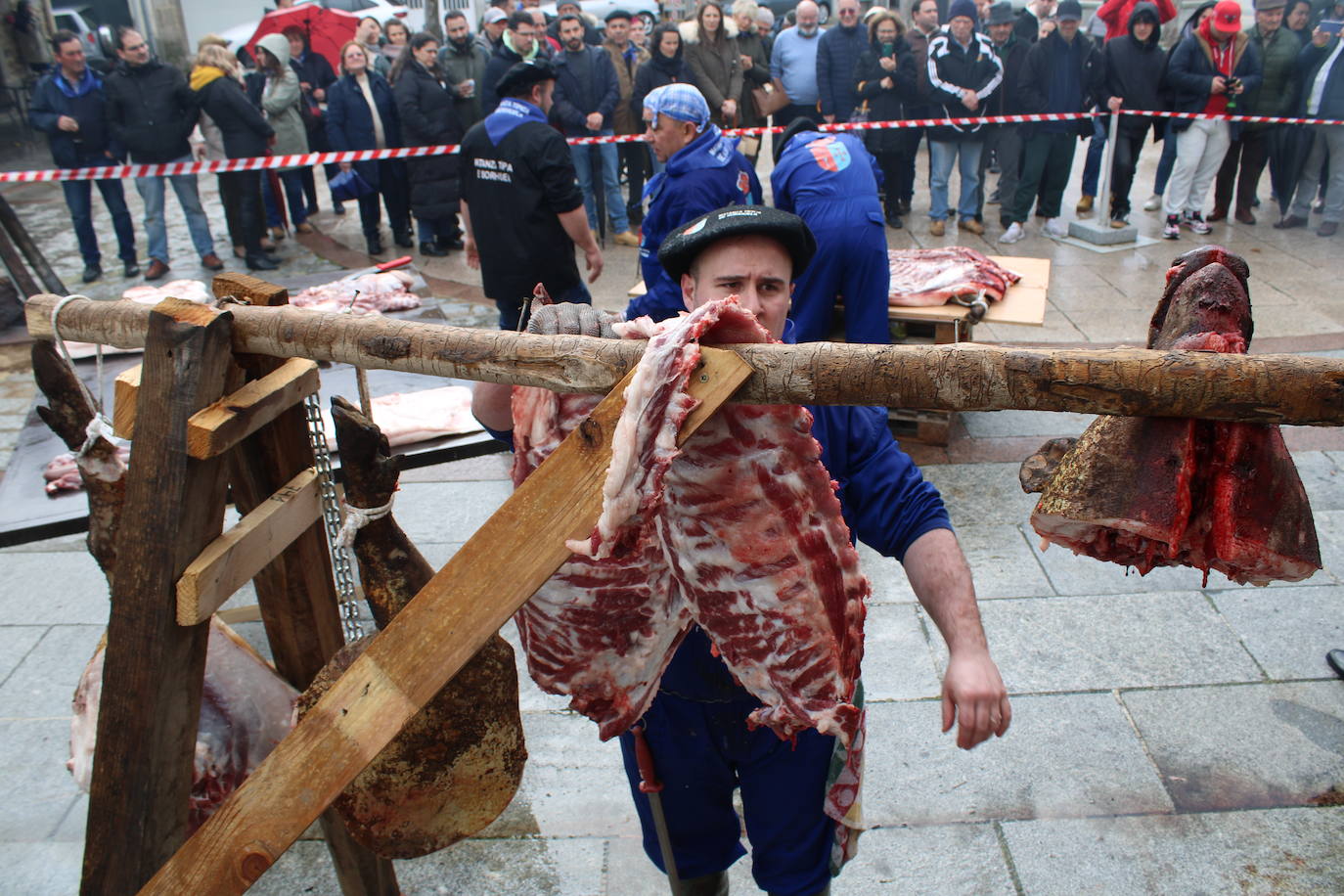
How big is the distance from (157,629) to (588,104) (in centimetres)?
925

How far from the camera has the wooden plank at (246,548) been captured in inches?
74.5

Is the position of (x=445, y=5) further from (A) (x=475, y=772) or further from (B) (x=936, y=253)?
(A) (x=475, y=772)

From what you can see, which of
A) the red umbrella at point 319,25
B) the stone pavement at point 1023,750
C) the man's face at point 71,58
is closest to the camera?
the stone pavement at point 1023,750

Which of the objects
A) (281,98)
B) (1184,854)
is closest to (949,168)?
(281,98)

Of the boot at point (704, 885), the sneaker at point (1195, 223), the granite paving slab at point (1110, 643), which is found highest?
the sneaker at point (1195, 223)

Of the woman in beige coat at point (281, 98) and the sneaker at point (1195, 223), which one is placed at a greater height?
the woman in beige coat at point (281, 98)

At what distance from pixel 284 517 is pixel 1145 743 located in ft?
10.1

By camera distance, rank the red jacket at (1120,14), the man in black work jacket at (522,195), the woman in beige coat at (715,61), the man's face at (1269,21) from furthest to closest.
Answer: the red jacket at (1120,14)
the woman in beige coat at (715,61)
the man's face at (1269,21)
the man in black work jacket at (522,195)

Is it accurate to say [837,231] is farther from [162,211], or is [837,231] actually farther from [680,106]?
[162,211]

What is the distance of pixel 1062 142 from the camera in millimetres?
10031

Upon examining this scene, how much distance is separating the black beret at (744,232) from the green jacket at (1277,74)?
9477mm

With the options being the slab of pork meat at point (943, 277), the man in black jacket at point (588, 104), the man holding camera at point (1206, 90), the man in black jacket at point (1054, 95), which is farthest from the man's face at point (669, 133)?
the man holding camera at point (1206, 90)

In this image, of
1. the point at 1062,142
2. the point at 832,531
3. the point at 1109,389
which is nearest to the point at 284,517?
the point at 832,531

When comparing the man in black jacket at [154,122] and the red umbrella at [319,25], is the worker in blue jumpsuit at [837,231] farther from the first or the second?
the red umbrella at [319,25]
